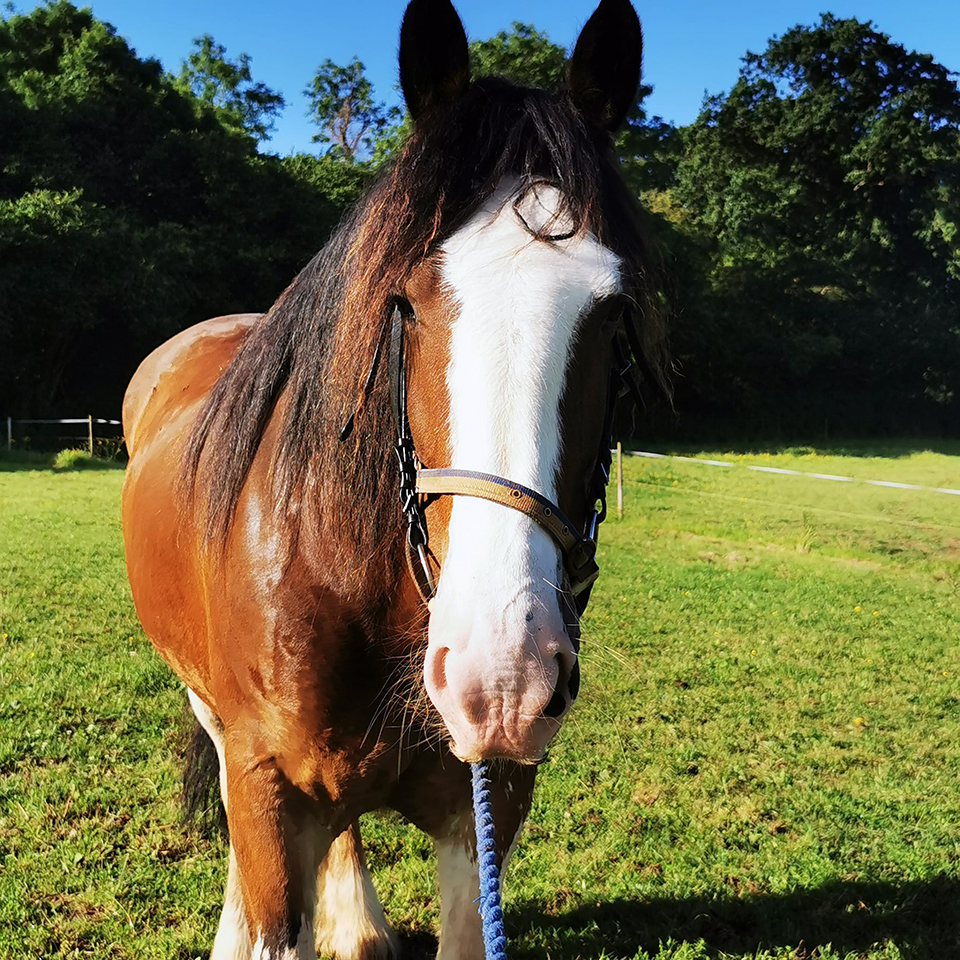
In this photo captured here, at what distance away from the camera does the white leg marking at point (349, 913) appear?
2.52 metres

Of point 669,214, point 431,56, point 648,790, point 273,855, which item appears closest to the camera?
point 431,56

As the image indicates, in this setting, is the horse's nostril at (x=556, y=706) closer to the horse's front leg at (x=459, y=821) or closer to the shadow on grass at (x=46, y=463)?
the horse's front leg at (x=459, y=821)

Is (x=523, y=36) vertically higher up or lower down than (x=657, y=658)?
higher up

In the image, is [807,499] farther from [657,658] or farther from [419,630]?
[419,630]

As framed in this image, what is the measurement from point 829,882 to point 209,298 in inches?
761

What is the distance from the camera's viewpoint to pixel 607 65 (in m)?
1.55

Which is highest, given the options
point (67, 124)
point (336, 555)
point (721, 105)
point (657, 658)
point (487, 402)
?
point (721, 105)

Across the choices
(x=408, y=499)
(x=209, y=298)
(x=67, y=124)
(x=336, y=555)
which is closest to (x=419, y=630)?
(x=336, y=555)

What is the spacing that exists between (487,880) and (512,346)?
2.99 ft

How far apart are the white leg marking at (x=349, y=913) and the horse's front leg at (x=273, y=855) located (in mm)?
816

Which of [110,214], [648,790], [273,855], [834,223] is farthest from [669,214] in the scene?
[273,855]

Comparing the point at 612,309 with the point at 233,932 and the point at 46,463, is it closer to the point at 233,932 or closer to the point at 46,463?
the point at 233,932

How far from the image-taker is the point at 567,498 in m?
1.27

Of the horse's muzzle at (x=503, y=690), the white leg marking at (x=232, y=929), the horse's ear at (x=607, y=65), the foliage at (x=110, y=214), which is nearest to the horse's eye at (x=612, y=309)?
the horse's ear at (x=607, y=65)
